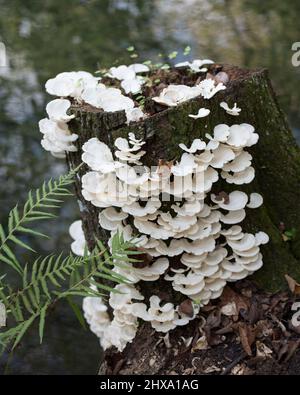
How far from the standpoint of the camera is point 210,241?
2.25 m

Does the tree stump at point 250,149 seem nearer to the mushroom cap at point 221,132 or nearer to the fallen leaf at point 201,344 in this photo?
the mushroom cap at point 221,132

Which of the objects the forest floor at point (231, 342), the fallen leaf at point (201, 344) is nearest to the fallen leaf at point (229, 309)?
the forest floor at point (231, 342)

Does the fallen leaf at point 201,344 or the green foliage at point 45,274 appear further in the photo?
the fallen leaf at point 201,344

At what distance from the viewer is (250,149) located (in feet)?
7.92

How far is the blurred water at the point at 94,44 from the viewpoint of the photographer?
5.26 m

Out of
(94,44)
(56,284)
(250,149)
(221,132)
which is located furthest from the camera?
(94,44)

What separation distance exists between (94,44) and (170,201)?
4.79 m

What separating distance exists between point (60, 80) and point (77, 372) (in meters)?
2.03

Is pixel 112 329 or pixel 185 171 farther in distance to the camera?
pixel 112 329

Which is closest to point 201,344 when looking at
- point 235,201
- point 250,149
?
point 235,201

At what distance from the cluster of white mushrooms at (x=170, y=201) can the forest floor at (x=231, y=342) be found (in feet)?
0.22

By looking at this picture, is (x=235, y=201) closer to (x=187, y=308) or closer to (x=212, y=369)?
(x=187, y=308)

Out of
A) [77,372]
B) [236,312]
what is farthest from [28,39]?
[236,312]

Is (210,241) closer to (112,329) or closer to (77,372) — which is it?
(112,329)
